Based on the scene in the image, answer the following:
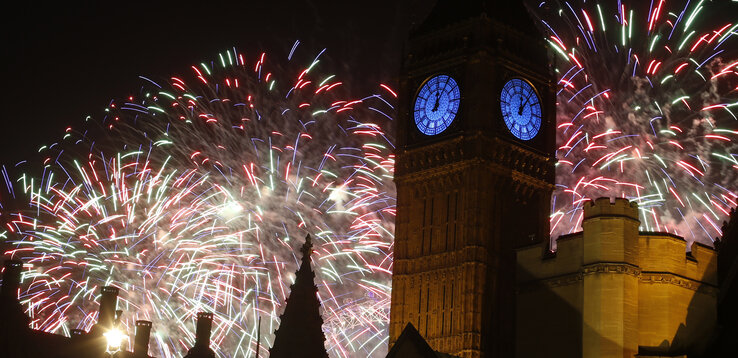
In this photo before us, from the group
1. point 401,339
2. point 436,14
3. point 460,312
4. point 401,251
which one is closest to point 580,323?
point 401,339

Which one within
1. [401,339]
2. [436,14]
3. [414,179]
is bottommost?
[401,339]

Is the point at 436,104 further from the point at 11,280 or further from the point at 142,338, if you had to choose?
the point at 11,280

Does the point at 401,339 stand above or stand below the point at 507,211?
below

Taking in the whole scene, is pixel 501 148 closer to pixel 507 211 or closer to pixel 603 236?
pixel 507 211

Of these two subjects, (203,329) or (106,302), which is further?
(203,329)

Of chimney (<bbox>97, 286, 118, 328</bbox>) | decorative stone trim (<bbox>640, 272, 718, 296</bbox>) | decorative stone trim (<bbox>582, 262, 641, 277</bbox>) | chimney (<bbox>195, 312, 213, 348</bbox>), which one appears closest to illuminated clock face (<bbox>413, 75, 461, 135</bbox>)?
chimney (<bbox>195, 312, 213, 348</bbox>)

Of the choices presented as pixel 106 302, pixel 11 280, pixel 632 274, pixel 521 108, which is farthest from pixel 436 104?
pixel 11 280

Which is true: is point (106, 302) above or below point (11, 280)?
below

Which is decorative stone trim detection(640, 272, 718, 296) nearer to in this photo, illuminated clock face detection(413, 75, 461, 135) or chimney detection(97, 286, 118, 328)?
illuminated clock face detection(413, 75, 461, 135)

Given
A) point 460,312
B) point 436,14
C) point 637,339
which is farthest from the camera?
point 436,14
